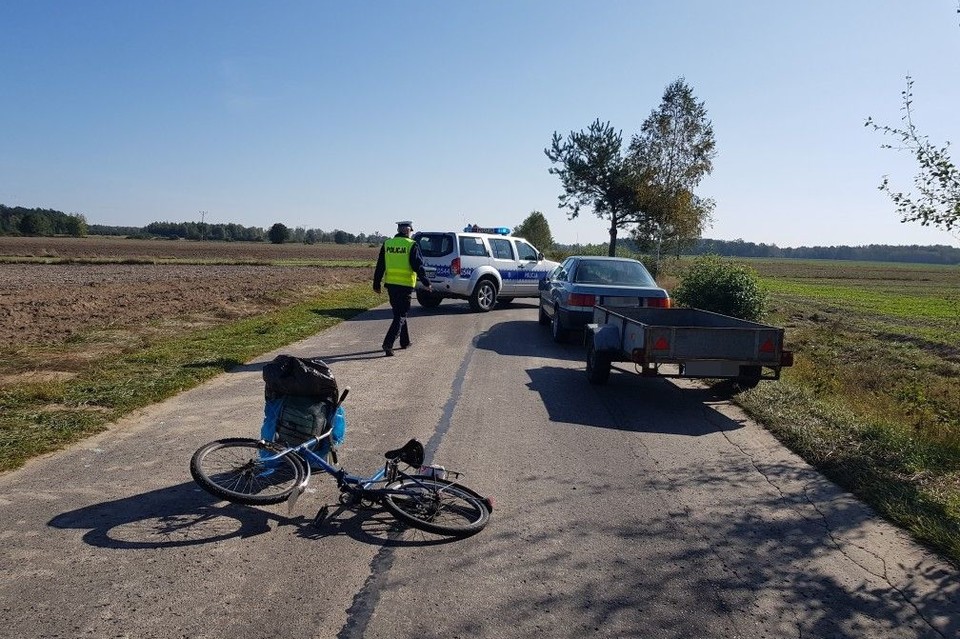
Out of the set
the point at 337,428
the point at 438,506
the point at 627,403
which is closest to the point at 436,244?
the point at 627,403

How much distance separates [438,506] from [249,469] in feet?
4.20

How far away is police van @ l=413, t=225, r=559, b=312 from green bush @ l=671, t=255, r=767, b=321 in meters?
4.63

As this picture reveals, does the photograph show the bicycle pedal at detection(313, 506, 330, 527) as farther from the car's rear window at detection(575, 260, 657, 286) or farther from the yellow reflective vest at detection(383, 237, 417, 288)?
the car's rear window at detection(575, 260, 657, 286)

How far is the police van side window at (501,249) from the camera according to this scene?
1792 centimetres

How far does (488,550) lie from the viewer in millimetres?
3852

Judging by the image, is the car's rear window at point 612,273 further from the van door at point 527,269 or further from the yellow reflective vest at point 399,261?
the van door at point 527,269

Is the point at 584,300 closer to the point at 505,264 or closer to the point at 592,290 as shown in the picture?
the point at 592,290

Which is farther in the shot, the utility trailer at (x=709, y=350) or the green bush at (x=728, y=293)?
the green bush at (x=728, y=293)

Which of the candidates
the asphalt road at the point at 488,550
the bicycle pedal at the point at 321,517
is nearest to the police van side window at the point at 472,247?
the asphalt road at the point at 488,550

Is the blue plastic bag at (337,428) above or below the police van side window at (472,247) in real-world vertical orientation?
below

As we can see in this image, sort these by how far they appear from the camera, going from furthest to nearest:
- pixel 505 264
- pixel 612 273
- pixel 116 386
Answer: pixel 505 264, pixel 612 273, pixel 116 386

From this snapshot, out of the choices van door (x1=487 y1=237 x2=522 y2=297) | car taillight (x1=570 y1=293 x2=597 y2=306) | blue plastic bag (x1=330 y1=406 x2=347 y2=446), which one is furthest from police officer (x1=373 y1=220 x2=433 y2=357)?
van door (x1=487 y1=237 x2=522 y2=297)

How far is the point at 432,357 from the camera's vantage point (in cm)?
1041

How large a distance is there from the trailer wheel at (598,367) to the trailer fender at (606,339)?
0.24ft
